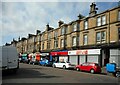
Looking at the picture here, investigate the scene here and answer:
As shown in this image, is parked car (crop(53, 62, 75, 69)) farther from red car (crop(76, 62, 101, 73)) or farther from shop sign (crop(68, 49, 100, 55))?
shop sign (crop(68, 49, 100, 55))

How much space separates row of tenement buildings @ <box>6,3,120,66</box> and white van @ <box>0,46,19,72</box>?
58.3 ft

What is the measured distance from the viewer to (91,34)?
128 feet

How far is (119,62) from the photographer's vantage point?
33.1 meters

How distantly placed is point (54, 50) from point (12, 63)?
32.5 m

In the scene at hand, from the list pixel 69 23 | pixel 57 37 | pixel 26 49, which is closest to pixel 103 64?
pixel 69 23

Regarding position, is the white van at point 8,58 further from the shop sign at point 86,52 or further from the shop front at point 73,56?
the shop front at point 73,56

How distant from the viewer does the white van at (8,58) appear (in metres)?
19.3

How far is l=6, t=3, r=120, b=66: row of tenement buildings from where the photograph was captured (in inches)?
1341

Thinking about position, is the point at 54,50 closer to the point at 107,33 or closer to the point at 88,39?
the point at 88,39

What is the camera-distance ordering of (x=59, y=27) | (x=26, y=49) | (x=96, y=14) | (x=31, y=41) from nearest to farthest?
(x=96, y=14) < (x=59, y=27) < (x=31, y=41) < (x=26, y=49)

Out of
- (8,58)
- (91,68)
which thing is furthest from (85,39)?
(8,58)

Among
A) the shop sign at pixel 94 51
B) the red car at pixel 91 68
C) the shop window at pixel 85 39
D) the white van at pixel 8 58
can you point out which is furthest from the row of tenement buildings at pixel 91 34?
the white van at pixel 8 58

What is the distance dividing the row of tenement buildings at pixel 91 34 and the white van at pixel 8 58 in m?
17.8

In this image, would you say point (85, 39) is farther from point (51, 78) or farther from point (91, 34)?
point (51, 78)
